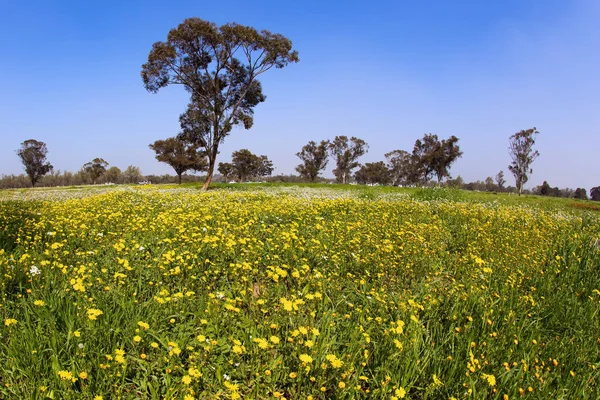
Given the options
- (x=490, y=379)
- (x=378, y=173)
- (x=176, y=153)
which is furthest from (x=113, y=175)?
(x=490, y=379)

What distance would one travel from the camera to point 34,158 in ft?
255

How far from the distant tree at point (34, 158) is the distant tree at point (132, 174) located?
30.0 metres

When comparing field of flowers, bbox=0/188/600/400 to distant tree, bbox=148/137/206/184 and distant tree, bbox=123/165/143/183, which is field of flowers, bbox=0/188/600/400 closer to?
distant tree, bbox=148/137/206/184

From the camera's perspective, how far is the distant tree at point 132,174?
109938 millimetres

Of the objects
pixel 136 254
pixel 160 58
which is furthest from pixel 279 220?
pixel 160 58

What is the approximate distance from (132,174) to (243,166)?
45135 mm

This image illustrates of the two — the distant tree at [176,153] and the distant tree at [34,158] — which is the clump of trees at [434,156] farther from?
the distant tree at [34,158]

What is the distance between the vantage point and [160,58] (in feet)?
82.8

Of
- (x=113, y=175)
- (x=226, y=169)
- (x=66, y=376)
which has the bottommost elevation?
(x=66, y=376)

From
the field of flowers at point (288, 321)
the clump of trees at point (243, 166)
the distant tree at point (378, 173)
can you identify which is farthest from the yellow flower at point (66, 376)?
the distant tree at point (378, 173)

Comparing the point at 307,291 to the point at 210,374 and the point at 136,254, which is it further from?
the point at 136,254

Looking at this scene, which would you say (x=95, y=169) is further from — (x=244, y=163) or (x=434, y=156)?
(x=434, y=156)

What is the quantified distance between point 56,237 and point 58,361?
405 cm

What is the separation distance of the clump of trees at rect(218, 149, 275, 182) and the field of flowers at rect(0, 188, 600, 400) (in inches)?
3361
